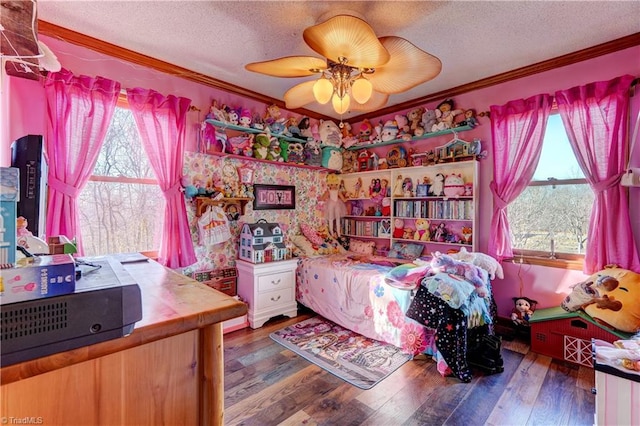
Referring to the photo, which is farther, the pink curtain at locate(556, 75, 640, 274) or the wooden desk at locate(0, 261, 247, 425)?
the pink curtain at locate(556, 75, 640, 274)

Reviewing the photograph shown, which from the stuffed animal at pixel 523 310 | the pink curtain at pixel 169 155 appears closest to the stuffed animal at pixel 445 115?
the stuffed animal at pixel 523 310

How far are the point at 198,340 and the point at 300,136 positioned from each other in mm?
3050

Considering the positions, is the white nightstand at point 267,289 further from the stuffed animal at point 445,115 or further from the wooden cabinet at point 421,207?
the stuffed animal at point 445,115

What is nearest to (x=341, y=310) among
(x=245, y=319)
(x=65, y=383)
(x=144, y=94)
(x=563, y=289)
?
(x=245, y=319)

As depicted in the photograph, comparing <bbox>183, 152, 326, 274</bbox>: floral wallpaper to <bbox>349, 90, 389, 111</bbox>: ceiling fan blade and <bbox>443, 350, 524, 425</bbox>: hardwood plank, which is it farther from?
<bbox>443, 350, 524, 425</bbox>: hardwood plank

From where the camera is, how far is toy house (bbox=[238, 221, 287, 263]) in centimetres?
295

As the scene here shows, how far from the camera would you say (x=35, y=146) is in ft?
3.26

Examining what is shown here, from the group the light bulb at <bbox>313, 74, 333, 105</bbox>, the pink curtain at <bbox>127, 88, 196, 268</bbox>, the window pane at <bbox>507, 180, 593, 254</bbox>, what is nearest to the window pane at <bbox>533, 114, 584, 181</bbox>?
the window pane at <bbox>507, 180, 593, 254</bbox>

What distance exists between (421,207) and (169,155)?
264 cm

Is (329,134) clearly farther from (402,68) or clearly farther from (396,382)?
(396,382)

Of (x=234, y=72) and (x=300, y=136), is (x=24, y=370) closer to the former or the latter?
(x=234, y=72)

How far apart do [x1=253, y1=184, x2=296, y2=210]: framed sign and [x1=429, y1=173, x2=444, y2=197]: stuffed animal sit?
5.41ft

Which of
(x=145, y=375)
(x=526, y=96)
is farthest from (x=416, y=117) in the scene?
(x=145, y=375)

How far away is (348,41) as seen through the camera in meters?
1.51
